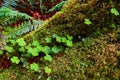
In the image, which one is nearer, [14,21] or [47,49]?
[47,49]

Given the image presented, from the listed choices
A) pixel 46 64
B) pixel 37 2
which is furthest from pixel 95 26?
pixel 37 2

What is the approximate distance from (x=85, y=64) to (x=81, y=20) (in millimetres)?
581

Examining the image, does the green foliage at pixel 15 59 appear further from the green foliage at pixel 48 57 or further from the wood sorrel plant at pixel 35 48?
the green foliage at pixel 48 57

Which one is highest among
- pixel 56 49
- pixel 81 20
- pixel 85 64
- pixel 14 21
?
pixel 81 20

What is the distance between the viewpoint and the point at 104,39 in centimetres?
307

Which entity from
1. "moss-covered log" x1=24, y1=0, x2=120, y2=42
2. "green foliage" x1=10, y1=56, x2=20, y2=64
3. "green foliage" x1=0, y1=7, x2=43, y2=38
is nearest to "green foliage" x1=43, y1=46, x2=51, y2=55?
"moss-covered log" x1=24, y1=0, x2=120, y2=42

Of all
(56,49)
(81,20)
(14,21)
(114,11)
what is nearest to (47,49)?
(56,49)

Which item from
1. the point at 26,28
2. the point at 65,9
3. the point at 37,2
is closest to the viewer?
the point at 65,9

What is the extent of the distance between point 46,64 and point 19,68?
325 millimetres

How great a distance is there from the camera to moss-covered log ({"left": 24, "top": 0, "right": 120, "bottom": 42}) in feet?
10.3

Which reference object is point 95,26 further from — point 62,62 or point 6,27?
point 6,27

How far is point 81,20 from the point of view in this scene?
3.18 m

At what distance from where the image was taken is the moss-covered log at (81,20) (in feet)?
10.3

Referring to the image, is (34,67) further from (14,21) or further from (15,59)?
(14,21)
